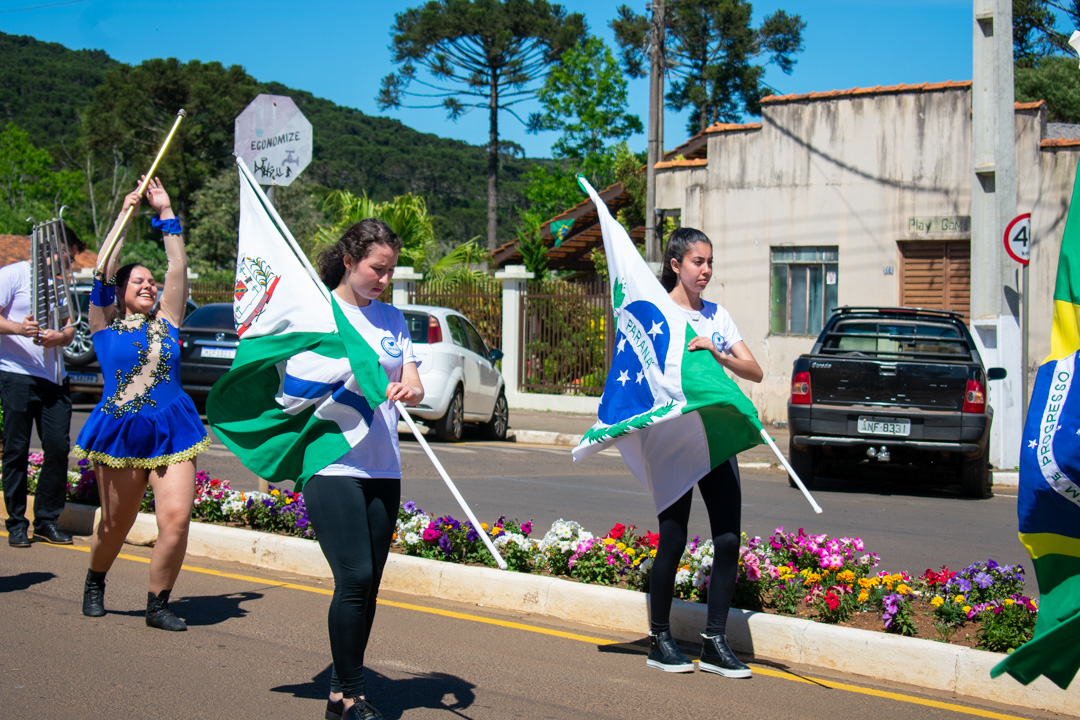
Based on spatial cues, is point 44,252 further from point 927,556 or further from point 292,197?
point 292,197

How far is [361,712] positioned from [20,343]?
4.37 meters

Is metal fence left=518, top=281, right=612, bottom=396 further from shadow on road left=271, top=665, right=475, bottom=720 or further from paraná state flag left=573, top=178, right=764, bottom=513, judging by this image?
shadow on road left=271, top=665, right=475, bottom=720

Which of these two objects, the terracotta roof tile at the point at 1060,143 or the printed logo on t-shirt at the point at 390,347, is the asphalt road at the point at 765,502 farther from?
the terracotta roof tile at the point at 1060,143

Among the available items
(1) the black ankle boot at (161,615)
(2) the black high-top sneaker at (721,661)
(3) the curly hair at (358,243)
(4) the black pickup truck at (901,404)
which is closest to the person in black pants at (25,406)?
(1) the black ankle boot at (161,615)

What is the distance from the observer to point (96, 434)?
539 centimetres

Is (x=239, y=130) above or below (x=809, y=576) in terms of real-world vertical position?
above

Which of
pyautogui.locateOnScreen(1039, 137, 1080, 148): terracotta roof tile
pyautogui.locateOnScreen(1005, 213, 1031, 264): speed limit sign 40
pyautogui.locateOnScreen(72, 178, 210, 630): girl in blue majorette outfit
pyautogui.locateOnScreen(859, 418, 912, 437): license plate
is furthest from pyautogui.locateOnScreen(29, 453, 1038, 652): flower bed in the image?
pyautogui.locateOnScreen(1039, 137, 1080, 148): terracotta roof tile

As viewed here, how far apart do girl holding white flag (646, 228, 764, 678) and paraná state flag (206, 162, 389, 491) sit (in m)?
1.54

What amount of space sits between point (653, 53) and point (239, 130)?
11.7 metres

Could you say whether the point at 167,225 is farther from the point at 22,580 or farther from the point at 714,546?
the point at 714,546

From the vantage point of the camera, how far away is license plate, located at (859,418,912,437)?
10.3 meters

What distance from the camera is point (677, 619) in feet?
17.7

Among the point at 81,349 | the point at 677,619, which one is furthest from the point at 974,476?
the point at 81,349

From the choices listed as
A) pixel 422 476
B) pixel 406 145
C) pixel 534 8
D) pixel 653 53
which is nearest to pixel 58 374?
pixel 422 476
